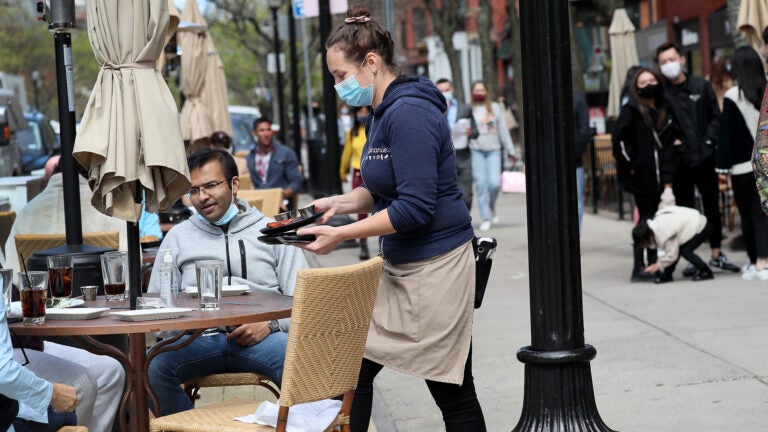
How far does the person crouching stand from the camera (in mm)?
10133

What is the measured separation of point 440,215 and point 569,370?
0.73 m

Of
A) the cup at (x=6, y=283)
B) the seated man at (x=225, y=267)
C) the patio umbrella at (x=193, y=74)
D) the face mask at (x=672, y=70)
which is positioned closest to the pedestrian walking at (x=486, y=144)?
the patio umbrella at (x=193, y=74)

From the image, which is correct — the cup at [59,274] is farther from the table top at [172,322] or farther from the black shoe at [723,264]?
the black shoe at [723,264]

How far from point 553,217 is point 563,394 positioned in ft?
2.15

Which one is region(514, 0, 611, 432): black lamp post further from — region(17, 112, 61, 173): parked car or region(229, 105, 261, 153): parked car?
region(229, 105, 261, 153): parked car

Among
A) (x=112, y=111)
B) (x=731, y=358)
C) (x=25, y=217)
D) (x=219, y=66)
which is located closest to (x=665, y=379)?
(x=731, y=358)

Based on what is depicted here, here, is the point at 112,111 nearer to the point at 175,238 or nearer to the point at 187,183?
the point at 187,183

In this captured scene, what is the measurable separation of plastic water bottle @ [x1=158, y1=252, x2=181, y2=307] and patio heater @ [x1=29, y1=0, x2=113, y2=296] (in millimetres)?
1202

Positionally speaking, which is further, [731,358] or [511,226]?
[511,226]

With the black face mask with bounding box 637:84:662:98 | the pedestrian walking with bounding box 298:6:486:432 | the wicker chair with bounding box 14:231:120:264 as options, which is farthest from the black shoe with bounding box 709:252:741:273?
the pedestrian walking with bounding box 298:6:486:432

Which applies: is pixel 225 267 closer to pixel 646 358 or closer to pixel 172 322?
pixel 172 322

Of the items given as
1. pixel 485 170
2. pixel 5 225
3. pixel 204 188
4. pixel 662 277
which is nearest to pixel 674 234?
pixel 662 277

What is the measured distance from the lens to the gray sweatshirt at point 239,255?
215 inches

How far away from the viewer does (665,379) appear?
6.77m
